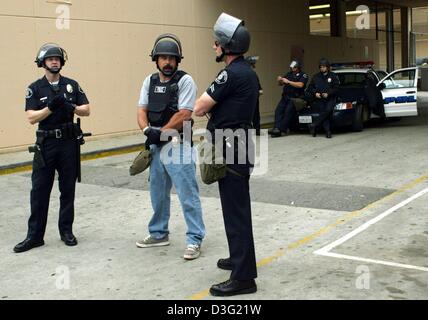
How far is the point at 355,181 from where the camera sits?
8.16m

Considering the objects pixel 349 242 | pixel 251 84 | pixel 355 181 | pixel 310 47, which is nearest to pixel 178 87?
pixel 251 84

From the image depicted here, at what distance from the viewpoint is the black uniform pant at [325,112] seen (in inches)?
513

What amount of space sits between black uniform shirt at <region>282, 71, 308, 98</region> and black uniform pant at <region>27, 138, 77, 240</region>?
8550 millimetres

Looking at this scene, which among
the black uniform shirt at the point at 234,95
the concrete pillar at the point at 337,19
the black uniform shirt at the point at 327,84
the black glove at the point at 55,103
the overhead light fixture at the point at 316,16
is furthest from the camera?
the concrete pillar at the point at 337,19

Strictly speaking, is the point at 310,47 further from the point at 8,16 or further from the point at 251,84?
the point at 251,84

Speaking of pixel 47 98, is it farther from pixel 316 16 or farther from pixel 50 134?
pixel 316 16

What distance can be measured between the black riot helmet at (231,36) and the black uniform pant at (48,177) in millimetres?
2093

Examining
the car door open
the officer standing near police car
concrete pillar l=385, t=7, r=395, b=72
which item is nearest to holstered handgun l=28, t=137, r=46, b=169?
the officer standing near police car

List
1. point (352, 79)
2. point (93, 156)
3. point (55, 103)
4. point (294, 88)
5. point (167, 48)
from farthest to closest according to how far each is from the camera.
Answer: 1. point (352, 79)
2. point (294, 88)
3. point (93, 156)
4. point (55, 103)
5. point (167, 48)

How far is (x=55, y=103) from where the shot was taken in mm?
5285

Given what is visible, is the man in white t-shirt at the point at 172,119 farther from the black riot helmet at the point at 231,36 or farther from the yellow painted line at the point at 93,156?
the yellow painted line at the point at 93,156

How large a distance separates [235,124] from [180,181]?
41.8 inches

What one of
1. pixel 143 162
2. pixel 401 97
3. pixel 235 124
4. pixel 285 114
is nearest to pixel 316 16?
pixel 401 97

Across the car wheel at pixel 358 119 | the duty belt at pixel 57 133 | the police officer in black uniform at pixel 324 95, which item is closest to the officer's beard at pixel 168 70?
the duty belt at pixel 57 133
